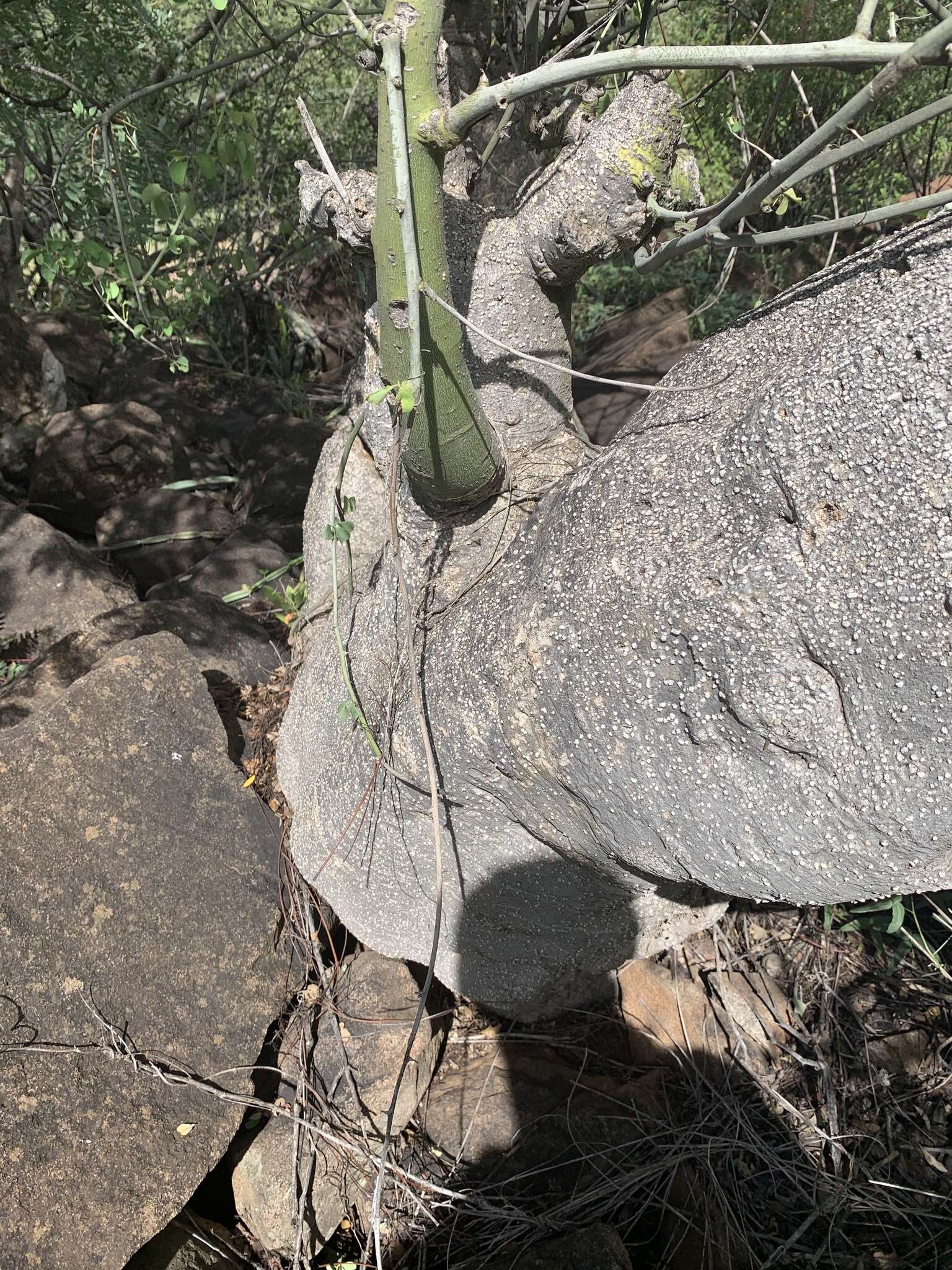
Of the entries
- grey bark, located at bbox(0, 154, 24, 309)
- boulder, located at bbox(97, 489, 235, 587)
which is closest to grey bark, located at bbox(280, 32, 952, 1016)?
boulder, located at bbox(97, 489, 235, 587)

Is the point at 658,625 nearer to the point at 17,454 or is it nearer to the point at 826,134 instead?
the point at 826,134

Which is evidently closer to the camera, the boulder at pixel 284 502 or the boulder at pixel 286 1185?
the boulder at pixel 286 1185

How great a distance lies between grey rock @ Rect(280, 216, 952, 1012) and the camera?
1.01 meters

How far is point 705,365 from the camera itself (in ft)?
4.34

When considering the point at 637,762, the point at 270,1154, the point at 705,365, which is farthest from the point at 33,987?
the point at 705,365

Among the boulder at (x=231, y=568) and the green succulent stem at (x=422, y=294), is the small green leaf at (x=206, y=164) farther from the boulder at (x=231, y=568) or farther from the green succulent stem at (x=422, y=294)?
the boulder at (x=231, y=568)

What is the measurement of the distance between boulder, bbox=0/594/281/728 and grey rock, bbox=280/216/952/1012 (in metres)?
1.06

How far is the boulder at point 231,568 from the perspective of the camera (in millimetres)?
3084

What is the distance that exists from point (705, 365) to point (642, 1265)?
185cm

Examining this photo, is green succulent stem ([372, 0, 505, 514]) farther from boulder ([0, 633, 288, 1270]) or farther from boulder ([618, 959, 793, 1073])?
boulder ([618, 959, 793, 1073])

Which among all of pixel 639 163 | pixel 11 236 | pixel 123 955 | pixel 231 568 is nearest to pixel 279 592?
pixel 231 568

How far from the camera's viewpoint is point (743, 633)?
1.12 m

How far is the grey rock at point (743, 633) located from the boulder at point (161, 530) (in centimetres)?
229

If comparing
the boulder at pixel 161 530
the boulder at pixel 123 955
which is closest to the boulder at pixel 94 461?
the boulder at pixel 161 530
